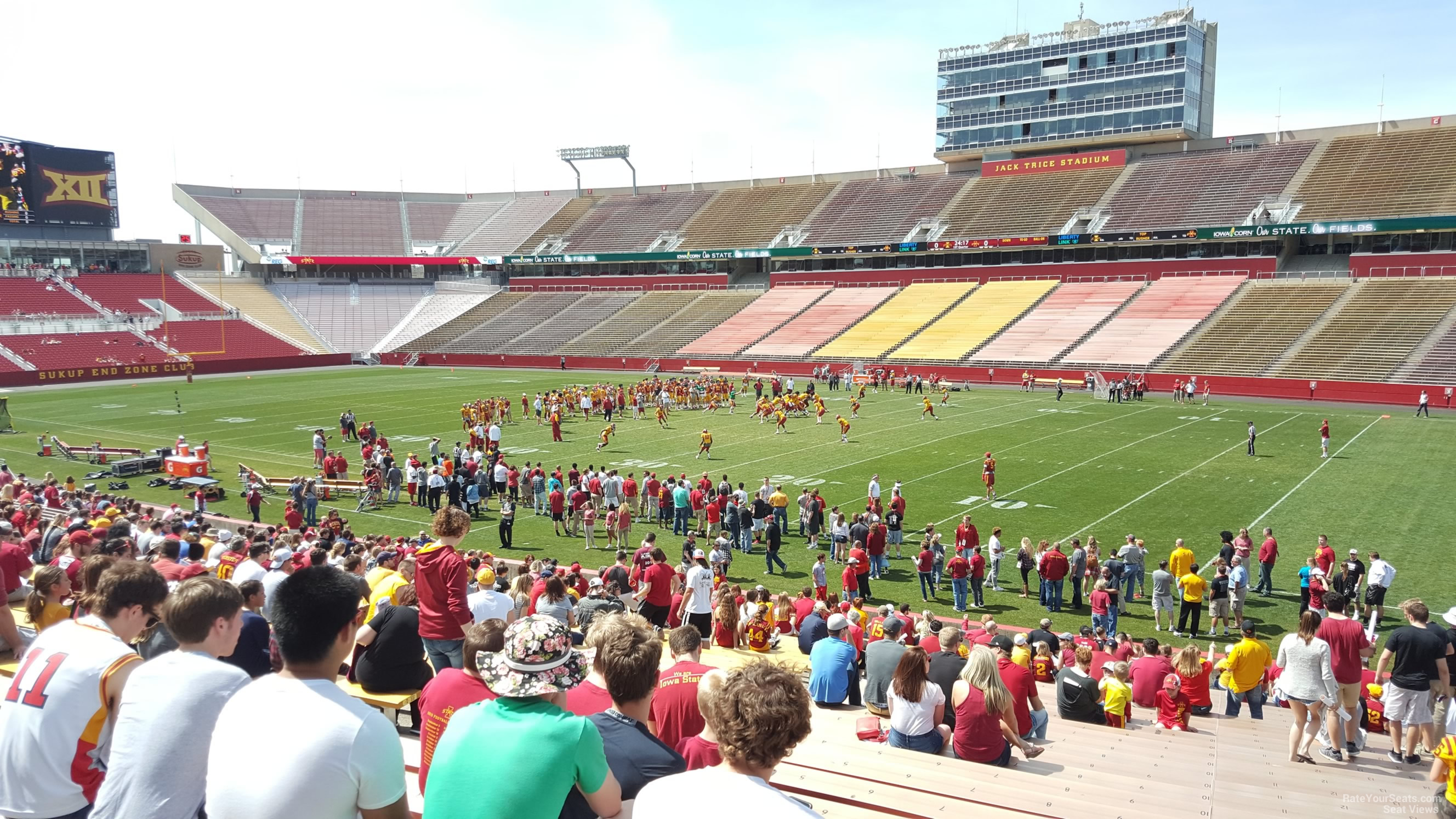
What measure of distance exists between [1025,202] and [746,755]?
73.6 metres

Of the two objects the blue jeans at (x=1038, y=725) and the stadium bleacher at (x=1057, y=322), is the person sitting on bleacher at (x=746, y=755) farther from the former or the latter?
the stadium bleacher at (x=1057, y=322)

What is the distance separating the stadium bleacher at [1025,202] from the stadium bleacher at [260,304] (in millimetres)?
53022

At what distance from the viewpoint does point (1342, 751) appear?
8.50m

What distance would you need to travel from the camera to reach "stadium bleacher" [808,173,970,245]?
244ft

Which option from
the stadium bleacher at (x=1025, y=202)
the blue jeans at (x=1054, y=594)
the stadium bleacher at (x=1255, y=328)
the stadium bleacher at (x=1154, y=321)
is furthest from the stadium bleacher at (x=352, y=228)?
the blue jeans at (x=1054, y=594)

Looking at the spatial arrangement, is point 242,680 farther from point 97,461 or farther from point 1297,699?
point 97,461

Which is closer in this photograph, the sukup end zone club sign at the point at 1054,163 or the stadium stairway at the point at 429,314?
the sukup end zone club sign at the point at 1054,163

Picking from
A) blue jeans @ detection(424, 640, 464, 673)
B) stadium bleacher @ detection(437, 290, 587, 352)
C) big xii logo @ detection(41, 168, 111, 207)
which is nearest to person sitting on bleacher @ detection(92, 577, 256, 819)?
blue jeans @ detection(424, 640, 464, 673)

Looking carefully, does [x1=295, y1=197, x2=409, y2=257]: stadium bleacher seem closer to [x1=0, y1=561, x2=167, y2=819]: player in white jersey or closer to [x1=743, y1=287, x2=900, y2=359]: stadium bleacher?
[x1=743, y1=287, x2=900, y2=359]: stadium bleacher

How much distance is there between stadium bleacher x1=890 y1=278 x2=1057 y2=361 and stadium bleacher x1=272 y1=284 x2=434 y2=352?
4699 cm

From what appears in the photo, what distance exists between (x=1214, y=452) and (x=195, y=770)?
31385mm

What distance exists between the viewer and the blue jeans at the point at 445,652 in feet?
22.9

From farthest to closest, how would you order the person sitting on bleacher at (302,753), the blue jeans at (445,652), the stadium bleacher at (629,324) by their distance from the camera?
1. the stadium bleacher at (629,324)
2. the blue jeans at (445,652)
3. the person sitting on bleacher at (302,753)

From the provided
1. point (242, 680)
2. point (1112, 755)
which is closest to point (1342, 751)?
point (1112, 755)
